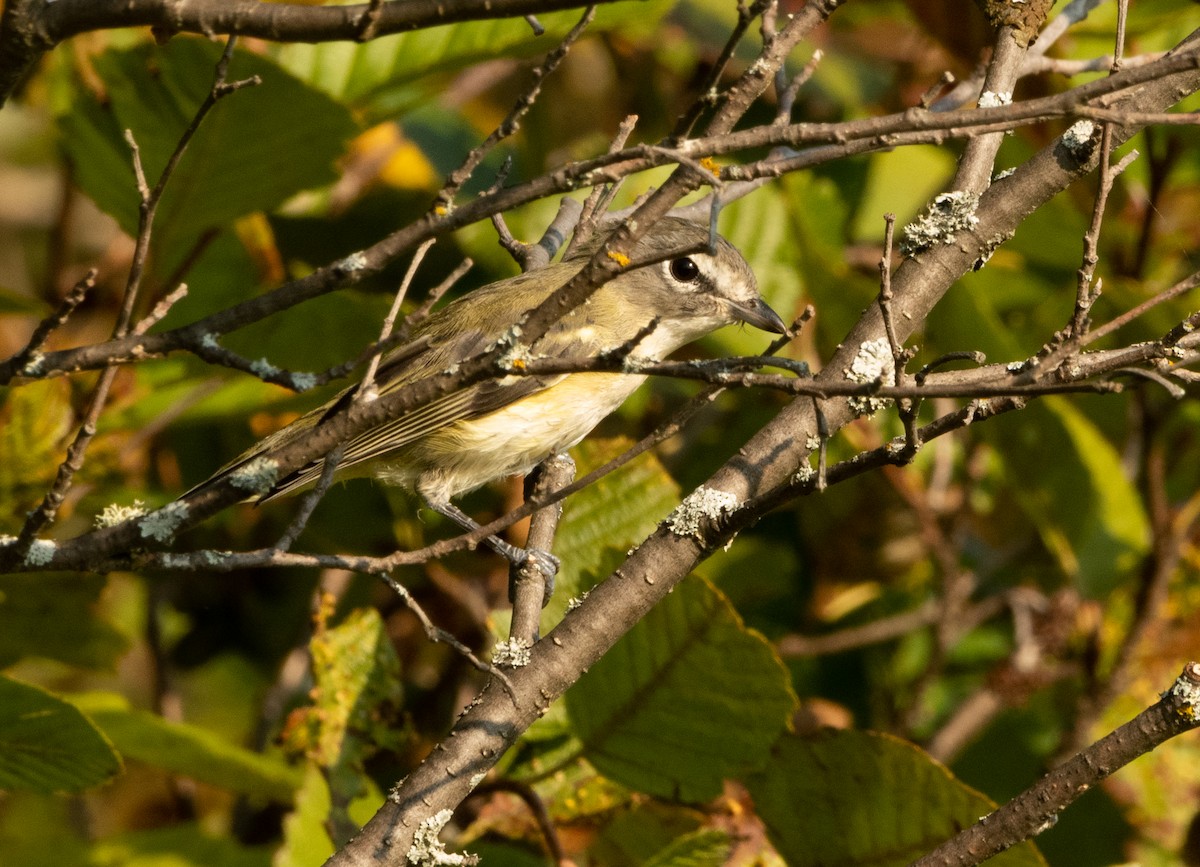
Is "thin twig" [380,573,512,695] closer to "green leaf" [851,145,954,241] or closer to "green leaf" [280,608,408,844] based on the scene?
"green leaf" [280,608,408,844]

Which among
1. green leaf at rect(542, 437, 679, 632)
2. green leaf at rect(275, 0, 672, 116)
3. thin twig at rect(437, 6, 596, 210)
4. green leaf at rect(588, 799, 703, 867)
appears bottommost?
green leaf at rect(588, 799, 703, 867)

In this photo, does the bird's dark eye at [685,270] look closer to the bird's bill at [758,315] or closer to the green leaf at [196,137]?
the bird's bill at [758,315]

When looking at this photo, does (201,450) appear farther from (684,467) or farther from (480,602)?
(684,467)

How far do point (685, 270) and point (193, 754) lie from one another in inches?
79.5

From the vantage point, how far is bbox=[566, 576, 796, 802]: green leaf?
2627mm

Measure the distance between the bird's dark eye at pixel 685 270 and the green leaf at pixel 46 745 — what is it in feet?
7.17

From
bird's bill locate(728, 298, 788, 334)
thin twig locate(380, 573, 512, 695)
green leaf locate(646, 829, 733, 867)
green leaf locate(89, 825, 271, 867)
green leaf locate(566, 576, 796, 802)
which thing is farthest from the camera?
bird's bill locate(728, 298, 788, 334)

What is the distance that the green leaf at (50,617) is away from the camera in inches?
124

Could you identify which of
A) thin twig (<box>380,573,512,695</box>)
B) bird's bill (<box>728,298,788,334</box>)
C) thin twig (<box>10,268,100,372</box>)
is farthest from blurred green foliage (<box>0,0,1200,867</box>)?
thin twig (<box>10,268,100,372</box>)

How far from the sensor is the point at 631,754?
278cm

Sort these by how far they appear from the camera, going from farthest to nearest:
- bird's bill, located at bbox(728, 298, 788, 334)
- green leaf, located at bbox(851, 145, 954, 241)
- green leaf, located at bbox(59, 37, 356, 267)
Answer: green leaf, located at bbox(851, 145, 954, 241) < bird's bill, located at bbox(728, 298, 788, 334) < green leaf, located at bbox(59, 37, 356, 267)

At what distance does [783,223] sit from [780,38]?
2305mm

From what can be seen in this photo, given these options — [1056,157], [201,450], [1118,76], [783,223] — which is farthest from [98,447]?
[1118,76]

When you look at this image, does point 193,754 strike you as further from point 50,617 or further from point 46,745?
point 50,617
